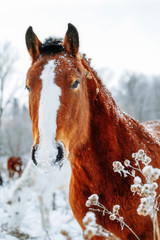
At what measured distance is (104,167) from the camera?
93.7 inches

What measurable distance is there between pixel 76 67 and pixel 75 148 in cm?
91

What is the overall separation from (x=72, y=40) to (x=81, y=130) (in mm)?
1051

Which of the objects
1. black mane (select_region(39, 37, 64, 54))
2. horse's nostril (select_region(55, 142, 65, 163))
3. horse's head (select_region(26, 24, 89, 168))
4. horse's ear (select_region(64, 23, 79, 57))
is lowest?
horse's nostril (select_region(55, 142, 65, 163))

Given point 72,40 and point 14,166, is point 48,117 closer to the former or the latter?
point 72,40

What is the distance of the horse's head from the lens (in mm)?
1870

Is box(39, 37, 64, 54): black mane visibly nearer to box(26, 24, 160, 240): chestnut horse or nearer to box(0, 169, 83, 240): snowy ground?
box(26, 24, 160, 240): chestnut horse

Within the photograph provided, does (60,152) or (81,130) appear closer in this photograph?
(60,152)

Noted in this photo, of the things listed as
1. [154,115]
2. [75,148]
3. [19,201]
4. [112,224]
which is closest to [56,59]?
[75,148]

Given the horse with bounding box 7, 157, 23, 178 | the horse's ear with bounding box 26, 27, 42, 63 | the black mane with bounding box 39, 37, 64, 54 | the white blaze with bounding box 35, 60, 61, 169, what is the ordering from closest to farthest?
the white blaze with bounding box 35, 60, 61, 169
the black mane with bounding box 39, 37, 64, 54
the horse's ear with bounding box 26, 27, 42, 63
the horse with bounding box 7, 157, 23, 178

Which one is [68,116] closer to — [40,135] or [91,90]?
[40,135]

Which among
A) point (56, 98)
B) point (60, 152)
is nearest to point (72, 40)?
point (56, 98)

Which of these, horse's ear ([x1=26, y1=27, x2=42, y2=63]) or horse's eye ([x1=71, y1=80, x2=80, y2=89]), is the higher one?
horse's ear ([x1=26, y1=27, x2=42, y2=63])

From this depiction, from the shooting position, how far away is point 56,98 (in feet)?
6.66

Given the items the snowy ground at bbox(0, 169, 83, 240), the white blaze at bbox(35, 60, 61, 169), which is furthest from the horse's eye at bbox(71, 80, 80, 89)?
the snowy ground at bbox(0, 169, 83, 240)
